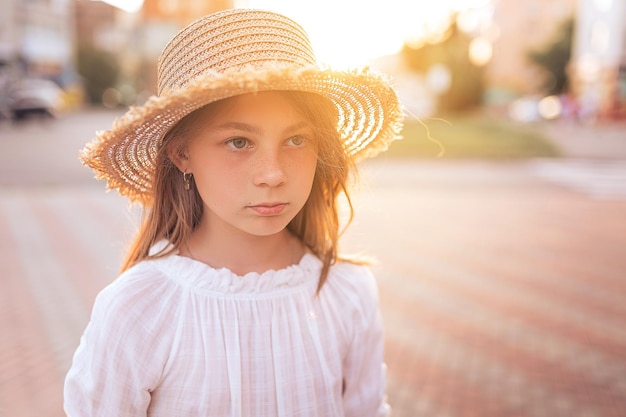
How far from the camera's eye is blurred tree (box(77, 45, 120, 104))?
46.1 meters

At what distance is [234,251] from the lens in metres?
1.62

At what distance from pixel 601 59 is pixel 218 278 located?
129 feet

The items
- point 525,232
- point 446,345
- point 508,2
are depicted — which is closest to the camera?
point 446,345

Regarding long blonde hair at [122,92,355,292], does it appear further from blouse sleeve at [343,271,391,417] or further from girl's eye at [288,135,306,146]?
→ blouse sleeve at [343,271,391,417]

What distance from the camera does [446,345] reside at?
152 inches

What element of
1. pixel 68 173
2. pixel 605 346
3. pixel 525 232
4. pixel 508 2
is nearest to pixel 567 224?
pixel 525 232

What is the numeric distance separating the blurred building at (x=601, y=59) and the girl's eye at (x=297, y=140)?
32036 mm

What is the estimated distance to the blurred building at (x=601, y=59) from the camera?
33188mm

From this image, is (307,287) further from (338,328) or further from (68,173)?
(68,173)

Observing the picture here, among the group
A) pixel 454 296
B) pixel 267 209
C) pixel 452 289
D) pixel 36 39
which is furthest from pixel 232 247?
pixel 36 39

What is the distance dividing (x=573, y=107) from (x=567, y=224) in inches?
1050

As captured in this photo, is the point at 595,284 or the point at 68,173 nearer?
the point at 595,284

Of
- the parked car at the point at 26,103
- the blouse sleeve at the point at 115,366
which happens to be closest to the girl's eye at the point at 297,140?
the blouse sleeve at the point at 115,366

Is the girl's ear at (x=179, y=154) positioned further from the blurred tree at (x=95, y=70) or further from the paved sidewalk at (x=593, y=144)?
the blurred tree at (x=95, y=70)
